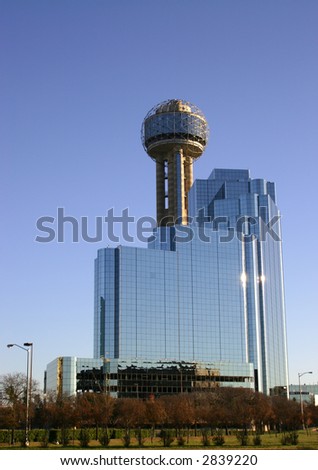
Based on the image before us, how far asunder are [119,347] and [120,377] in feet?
35.6

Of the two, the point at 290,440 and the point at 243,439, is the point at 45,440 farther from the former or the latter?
the point at 290,440

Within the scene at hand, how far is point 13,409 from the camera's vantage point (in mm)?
90938

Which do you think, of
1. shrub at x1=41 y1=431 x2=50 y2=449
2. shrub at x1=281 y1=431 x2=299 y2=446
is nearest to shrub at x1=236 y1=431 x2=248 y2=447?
shrub at x1=281 y1=431 x2=299 y2=446

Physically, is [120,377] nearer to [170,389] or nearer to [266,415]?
[170,389]

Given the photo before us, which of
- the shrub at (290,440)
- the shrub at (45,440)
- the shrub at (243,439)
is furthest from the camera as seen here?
the shrub at (45,440)

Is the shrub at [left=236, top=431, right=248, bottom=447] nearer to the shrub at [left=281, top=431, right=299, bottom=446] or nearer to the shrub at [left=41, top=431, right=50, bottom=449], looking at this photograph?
the shrub at [left=281, top=431, right=299, bottom=446]

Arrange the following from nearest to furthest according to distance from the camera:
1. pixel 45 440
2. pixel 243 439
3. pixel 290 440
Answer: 1. pixel 243 439
2. pixel 290 440
3. pixel 45 440

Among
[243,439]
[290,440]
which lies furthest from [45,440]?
[290,440]

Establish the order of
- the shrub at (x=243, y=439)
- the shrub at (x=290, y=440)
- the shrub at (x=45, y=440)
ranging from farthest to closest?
1. the shrub at (x=45, y=440)
2. the shrub at (x=290, y=440)
3. the shrub at (x=243, y=439)

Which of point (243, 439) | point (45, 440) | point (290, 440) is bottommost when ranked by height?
point (45, 440)

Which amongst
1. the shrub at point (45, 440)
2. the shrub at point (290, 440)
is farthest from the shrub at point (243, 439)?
the shrub at point (45, 440)

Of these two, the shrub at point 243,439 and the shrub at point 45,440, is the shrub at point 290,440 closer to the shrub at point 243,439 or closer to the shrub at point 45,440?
the shrub at point 243,439

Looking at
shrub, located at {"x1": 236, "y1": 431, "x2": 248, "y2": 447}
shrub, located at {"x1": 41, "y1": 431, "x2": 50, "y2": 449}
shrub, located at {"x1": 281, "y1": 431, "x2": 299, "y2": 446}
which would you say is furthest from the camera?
shrub, located at {"x1": 41, "y1": 431, "x2": 50, "y2": 449}
